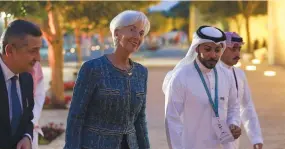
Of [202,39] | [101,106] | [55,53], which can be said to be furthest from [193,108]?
[55,53]

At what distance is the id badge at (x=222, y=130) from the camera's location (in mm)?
4832

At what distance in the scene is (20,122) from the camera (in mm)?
3514

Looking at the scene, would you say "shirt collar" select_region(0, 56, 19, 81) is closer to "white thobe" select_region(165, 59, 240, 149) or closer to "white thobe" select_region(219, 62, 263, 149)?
"white thobe" select_region(165, 59, 240, 149)

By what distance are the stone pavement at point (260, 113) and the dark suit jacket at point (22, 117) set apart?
739 centimetres

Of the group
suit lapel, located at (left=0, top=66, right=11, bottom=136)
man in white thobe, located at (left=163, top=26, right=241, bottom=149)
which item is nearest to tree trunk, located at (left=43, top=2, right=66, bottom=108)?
man in white thobe, located at (left=163, top=26, right=241, bottom=149)

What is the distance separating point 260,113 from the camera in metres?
15.7

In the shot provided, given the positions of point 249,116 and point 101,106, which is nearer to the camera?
point 101,106

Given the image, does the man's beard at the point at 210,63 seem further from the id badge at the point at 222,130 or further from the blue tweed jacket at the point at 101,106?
the blue tweed jacket at the point at 101,106

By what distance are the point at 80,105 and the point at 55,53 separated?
14021 mm

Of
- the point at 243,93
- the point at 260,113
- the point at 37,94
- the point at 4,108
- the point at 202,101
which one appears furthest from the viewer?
the point at 260,113

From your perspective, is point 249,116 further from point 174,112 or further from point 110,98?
point 110,98

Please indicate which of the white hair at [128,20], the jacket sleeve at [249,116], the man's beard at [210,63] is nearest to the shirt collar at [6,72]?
the white hair at [128,20]

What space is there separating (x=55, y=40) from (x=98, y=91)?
13.7 m

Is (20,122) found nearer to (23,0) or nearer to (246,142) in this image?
(246,142)
